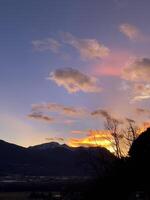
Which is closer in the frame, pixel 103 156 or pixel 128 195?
pixel 128 195

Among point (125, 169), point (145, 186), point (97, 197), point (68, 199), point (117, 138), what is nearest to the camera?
point (145, 186)

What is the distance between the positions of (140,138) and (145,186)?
27.6ft

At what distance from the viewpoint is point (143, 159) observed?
49.8 meters

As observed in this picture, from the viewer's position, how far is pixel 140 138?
54.3 meters

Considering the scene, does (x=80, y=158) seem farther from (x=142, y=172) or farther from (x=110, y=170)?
(x=142, y=172)

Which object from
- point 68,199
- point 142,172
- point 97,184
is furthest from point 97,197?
point 68,199

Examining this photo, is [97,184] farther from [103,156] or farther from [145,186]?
[145,186]

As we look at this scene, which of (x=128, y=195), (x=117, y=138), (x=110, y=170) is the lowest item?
(x=128, y=195)

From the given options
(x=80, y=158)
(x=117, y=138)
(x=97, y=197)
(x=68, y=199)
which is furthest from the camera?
(x=68, y=199)

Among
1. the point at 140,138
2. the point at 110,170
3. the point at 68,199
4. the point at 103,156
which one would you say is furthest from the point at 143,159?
the point at 68,199

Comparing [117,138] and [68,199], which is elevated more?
[117,138]

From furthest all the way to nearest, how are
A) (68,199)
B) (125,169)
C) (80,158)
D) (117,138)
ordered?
(68,199), (80,158), (117,138), (125,169)

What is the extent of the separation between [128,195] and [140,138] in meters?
7.68

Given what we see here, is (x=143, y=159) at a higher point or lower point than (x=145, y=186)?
higher
